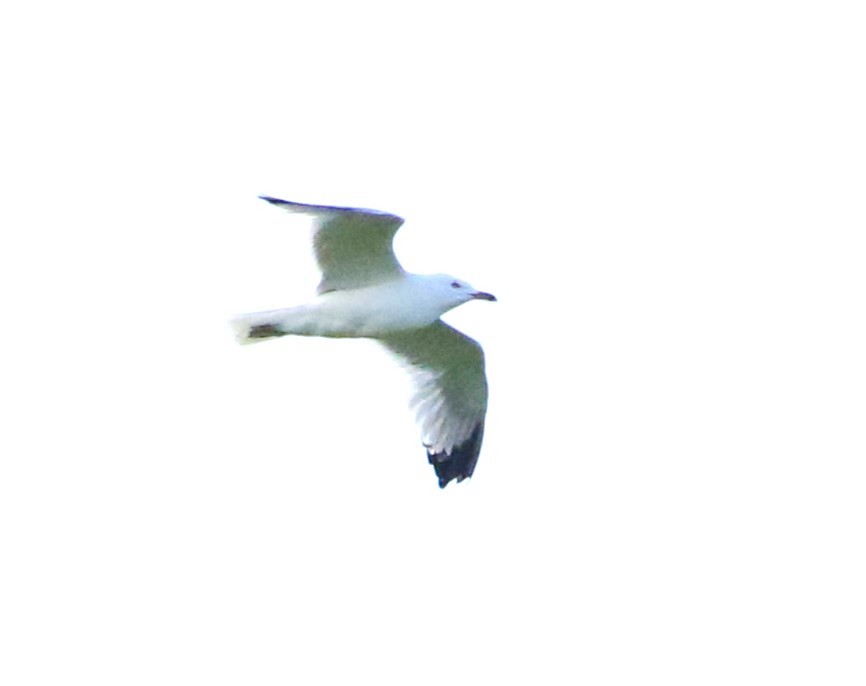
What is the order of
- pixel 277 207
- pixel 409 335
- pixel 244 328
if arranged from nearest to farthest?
pixel 277 207
pixel 244 328
pixel 409 335

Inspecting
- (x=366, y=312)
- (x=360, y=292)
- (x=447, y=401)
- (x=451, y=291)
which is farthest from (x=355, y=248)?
(x=447, y=401)

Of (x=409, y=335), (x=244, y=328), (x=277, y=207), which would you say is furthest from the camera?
(x=409, y=335)

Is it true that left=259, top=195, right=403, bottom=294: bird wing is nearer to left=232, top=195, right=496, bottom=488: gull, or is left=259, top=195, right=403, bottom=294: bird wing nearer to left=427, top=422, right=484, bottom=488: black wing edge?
left=232, top=195, right=496, bottom=488: gull

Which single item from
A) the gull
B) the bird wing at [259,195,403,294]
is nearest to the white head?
the gull

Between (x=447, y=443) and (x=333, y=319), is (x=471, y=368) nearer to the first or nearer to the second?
(x=447, y=443)

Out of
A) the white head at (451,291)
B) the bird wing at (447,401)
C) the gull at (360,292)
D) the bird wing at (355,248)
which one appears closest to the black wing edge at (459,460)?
the bird wing at (447,401)

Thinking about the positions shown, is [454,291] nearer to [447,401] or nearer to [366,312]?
[366,312]

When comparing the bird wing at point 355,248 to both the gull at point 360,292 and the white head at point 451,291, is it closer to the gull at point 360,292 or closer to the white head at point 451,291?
the gull at point 360,292

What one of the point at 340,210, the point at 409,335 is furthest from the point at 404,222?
the point at 409,335
